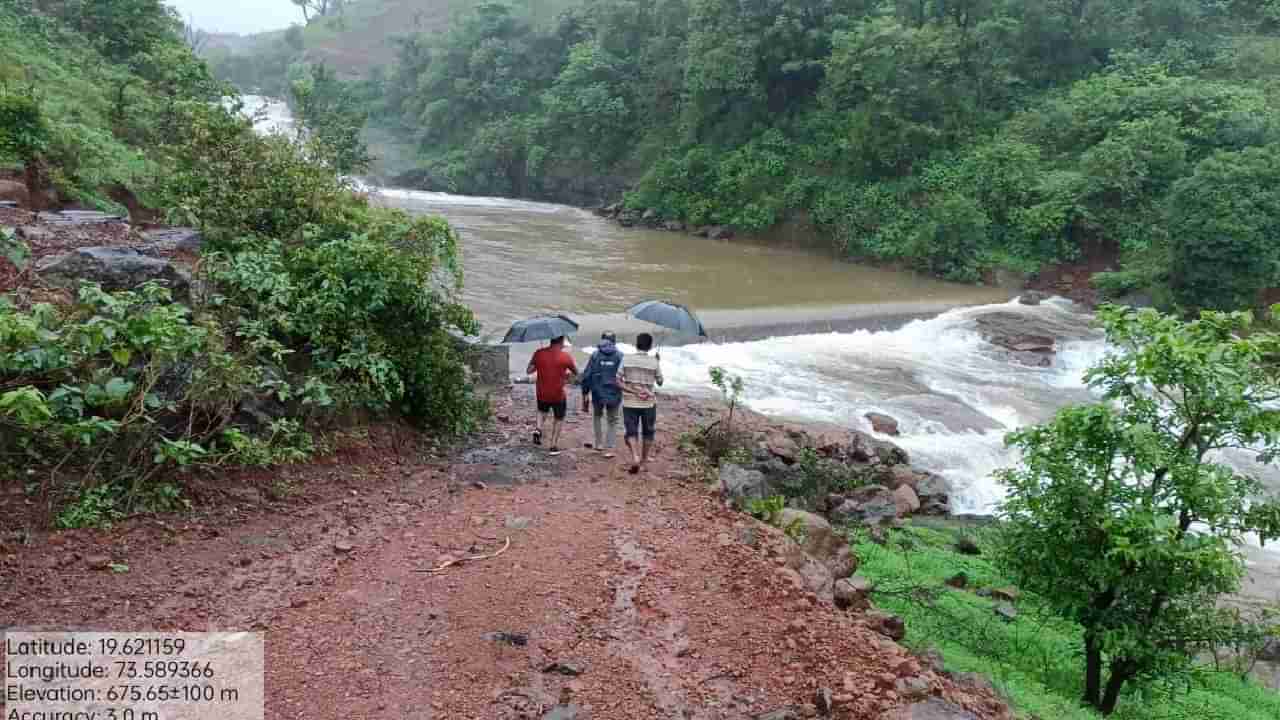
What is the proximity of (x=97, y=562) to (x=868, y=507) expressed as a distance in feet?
26.9

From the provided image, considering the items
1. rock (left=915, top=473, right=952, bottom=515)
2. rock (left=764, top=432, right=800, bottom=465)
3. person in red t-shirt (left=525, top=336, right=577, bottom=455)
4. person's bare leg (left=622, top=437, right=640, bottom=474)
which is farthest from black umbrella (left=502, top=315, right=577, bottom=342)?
rock (left=915, top=473, right=952, bottom=515)

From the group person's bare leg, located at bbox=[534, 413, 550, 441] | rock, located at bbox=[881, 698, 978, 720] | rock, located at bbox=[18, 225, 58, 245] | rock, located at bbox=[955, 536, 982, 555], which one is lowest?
rock, located at bbox=[955, 536, 982, 555]

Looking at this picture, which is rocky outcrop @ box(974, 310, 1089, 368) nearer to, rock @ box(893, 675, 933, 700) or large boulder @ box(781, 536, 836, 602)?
large boulder @ box(781, 536, 836, 602)

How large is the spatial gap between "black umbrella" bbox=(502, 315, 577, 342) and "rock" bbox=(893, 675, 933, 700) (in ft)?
16.8

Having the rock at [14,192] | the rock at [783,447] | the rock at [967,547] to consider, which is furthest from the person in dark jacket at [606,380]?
the rock at [14,192]

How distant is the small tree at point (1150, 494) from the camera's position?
19.0 feet

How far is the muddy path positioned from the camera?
4.79 metres

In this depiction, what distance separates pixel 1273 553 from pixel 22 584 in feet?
44.3

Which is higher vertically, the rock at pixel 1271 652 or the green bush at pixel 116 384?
the green bush at pixel 116 384

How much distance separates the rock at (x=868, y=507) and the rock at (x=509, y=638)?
601cm

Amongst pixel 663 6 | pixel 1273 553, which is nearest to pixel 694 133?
pixel 663 6

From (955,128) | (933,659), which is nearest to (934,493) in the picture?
(933,659)

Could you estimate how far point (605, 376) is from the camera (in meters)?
8.93

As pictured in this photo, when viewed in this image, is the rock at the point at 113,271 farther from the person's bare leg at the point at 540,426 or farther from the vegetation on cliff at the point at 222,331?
the person's bare leg at the point at 540,426
